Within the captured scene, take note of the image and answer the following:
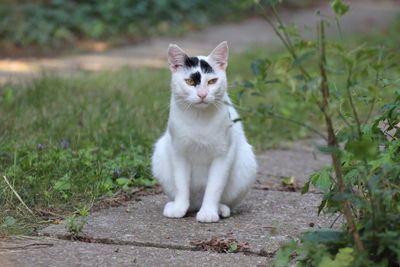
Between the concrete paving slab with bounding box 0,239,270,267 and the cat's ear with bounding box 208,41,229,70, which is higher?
the cat's ear with bounding box 208,41,229,70

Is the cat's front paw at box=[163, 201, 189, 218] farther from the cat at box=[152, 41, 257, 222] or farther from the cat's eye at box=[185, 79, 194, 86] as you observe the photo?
the cat's eye at box=[185, 79, 194, 86]

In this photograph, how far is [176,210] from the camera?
11.7 ft

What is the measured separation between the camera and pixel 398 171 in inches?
97.6

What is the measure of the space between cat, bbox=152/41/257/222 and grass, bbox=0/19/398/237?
192 millimetres

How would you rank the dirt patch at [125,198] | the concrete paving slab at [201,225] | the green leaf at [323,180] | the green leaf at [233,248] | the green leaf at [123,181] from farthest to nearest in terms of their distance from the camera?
the green leaf at [123,181]
the dirt patch at [125,198]
the concrete paving slab at [201,225]
the green leaf at [233,248]
the green leaf at [323,180]

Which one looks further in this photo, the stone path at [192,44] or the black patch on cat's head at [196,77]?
the stone path at [192,44]

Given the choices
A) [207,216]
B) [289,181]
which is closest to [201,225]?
[207,216]

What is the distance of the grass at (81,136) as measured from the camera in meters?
3.63

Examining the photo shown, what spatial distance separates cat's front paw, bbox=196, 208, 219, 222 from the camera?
3496 millimetres

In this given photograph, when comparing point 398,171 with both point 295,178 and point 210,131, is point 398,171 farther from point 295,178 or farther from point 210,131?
point 295,178

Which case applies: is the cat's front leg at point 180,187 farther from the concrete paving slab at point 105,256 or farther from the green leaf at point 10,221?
the green leaf at point 10,221

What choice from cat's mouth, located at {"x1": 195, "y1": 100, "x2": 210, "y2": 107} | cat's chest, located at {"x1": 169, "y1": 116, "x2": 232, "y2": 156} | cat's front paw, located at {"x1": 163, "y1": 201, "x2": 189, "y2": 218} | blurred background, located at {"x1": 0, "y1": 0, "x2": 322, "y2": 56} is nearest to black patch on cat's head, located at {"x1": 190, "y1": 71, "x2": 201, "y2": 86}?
cat's mouth, located at {"x1": 195, "y1": 100, "x2": 210, "y2": 107}

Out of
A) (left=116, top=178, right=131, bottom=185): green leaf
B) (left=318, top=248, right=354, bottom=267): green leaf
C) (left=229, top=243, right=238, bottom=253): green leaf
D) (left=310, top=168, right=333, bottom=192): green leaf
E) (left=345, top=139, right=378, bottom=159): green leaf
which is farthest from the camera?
(left=116, top=178, right=131, bottom=185): green leaf

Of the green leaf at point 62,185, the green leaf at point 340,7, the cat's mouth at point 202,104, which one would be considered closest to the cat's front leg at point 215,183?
the cat's mouth at point 202,104
